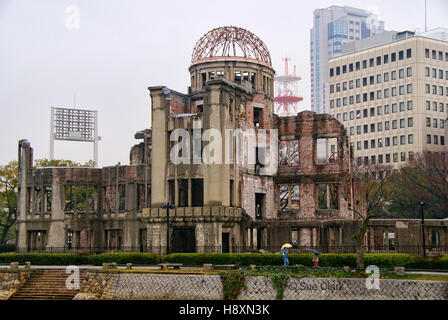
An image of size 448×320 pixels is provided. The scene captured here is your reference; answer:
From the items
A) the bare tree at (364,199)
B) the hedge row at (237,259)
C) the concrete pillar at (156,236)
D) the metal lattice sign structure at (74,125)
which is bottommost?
the hedge row at (237,259)

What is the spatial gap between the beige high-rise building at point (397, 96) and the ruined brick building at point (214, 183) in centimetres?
4775

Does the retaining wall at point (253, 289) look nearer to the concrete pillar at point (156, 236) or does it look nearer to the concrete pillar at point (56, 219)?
the concrete pillar at point (156, 236)

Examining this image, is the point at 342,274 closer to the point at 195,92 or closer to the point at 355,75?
the point at 195,92

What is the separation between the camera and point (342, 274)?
34688 millimetres

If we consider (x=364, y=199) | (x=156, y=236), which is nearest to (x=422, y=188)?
(x=364, y=199)

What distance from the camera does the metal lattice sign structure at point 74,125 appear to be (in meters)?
80.0

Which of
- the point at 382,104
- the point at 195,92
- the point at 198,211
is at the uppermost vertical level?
the point at 382,104

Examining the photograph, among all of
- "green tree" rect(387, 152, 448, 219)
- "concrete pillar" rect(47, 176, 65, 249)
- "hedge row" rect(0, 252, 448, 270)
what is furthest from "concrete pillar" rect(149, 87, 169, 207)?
"green tree" rect(387, 152, 448, 219)

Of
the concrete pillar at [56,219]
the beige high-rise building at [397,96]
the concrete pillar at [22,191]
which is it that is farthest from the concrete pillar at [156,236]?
the beige high-rise building at [397,96]

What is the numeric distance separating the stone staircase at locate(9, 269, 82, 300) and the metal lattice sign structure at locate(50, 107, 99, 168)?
38845 millimetres

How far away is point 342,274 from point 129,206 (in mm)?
29078

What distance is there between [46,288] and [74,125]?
144ft

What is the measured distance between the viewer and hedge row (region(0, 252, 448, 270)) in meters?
39.0

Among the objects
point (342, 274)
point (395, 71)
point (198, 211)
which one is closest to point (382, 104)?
point (395, 71)
